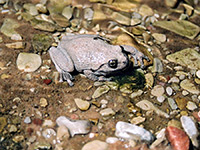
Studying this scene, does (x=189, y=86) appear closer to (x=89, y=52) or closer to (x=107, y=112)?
(x=107, y=112)

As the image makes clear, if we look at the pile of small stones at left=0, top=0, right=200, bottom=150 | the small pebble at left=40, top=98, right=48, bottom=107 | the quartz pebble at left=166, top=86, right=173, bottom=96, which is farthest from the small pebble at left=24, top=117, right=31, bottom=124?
the quartz pebble at left=166, top=86, right=173, bottom=96

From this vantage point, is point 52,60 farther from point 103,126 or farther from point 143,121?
point 143,121

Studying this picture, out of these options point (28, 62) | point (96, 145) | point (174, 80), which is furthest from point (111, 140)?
point (28, 62)

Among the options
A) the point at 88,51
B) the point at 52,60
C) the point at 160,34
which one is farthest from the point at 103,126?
the point at 160,34

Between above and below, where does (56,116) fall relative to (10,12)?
below

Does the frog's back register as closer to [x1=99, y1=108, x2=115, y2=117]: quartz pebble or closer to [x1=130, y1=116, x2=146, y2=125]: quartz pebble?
[x1=99, y1=108, x2=115, y2=117]: quartz pebble

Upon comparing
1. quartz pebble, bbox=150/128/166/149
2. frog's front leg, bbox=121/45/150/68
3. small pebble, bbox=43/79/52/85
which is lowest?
quartz pebble, bbox=150/128/166/149
